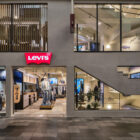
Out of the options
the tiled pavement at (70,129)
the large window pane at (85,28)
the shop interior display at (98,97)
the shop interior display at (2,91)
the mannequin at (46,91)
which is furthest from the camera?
the mannequin at (46,91)

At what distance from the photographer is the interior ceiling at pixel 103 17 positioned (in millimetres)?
11562

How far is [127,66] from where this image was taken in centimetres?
1138

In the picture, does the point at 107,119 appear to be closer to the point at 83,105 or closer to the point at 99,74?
the point at 83,105

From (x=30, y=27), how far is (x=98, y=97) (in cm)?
584

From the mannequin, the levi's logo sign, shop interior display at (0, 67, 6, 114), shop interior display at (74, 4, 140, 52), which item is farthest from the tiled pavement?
shop interior display at (74, 4, 140, 52)

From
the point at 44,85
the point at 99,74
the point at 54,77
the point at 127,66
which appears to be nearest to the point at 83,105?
the point at 99,74

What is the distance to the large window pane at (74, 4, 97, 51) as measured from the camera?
1142 cm

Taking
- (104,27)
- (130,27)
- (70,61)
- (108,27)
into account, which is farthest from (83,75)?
(130,27)

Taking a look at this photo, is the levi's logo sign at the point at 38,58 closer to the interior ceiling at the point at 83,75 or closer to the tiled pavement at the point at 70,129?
the interior ceiling at the point at 83,75

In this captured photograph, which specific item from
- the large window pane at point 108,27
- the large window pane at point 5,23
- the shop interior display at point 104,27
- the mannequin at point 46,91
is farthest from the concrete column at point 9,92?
the large window pane at point 108,27

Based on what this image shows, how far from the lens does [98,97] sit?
1149 centimetres

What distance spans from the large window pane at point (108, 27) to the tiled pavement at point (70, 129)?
4307 millimetres

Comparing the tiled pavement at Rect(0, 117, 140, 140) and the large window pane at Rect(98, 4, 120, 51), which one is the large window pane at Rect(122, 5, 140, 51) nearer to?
the large window pane at Rect(98, 4, 120, 51)

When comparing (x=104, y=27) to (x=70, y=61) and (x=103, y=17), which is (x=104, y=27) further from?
(x=70, y=61)
